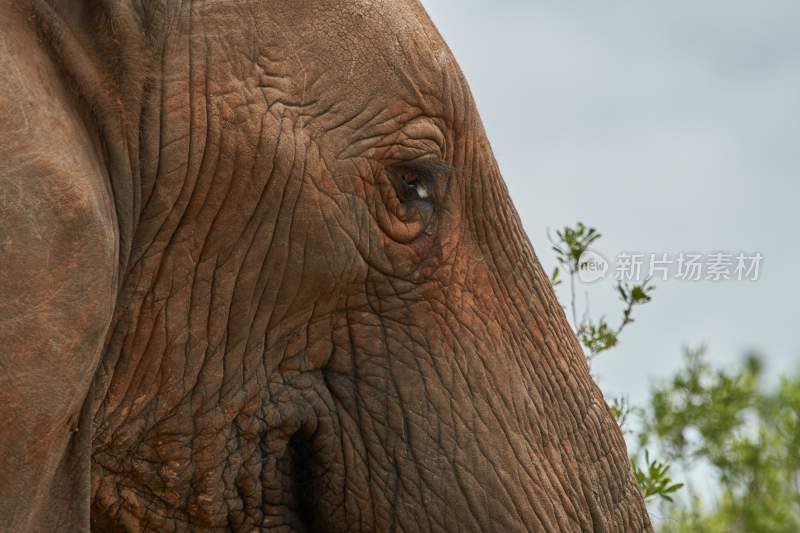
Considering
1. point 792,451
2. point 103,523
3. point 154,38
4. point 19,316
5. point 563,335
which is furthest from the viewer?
point 792,451

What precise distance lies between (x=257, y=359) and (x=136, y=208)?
41 cm

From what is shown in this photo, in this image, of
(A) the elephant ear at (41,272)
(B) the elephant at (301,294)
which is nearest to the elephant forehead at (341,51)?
(B) the elephant at (301,294)

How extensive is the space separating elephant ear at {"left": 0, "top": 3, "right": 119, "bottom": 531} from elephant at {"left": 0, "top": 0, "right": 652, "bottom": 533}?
0.07ft

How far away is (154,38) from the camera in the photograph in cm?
309

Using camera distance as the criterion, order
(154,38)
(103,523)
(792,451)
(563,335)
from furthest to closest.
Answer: (792,451) → (563,335) → (103,523) → (154,38)

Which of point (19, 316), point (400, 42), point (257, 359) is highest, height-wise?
Result: point (400, 42)

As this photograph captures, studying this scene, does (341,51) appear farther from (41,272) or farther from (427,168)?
(41,272)

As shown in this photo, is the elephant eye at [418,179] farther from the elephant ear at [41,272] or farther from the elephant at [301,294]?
the elephant ear at [41,272]

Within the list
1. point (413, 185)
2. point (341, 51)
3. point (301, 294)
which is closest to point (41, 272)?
point (301, 294)

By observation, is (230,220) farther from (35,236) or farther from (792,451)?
(792,451)

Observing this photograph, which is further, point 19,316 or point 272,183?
point 272,183

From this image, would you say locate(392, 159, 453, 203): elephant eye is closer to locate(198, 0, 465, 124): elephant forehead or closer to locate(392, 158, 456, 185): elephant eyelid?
locate(392, 158, 456, 185): elephant eyelid

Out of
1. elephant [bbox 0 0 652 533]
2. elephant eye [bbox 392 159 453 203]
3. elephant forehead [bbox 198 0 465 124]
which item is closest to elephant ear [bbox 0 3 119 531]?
elephant [bbox 0 0 652 533]

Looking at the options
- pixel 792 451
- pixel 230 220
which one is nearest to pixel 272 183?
pixel 230 220
